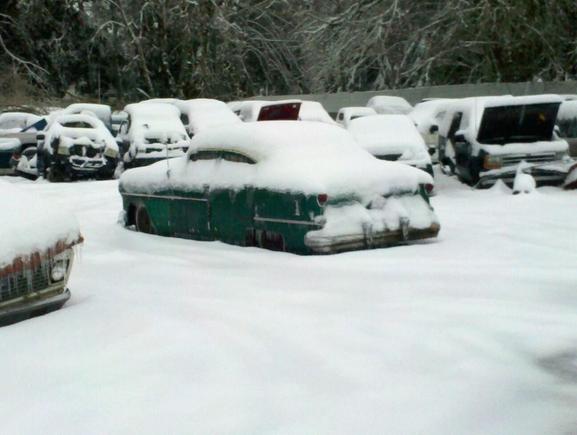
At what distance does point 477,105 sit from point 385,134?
2020mm

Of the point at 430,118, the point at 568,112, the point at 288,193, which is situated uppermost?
the point at 568,112

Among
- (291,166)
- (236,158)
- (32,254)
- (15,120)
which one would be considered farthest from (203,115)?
(32,254)

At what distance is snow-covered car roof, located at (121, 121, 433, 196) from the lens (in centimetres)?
988

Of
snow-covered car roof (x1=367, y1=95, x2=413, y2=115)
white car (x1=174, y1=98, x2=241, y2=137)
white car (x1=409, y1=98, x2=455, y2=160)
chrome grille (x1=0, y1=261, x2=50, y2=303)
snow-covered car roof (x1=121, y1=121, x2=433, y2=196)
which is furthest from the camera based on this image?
snow-covered car roof (x1=367, y1=95, x2=413, y2=115)

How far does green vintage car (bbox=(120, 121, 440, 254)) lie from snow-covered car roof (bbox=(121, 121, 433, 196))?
0.04 ft

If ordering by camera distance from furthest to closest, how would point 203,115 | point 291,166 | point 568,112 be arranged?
1. point 203,115
2. point 568,112
3. point 291,166

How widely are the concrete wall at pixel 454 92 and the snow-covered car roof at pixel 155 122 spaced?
12.1 meters

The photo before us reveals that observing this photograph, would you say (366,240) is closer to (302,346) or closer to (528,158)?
(302,346)

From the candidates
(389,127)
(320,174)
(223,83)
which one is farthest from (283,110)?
(223,83)

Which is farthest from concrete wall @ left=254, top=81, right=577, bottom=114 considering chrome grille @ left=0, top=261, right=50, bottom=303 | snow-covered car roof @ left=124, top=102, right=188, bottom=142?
chrome grille @ left=0, top=261, right=50, bottom=303

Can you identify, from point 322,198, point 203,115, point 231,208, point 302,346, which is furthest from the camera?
point 203,115

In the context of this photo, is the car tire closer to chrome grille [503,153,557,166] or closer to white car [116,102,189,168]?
chrome grille [503,153,557,166]

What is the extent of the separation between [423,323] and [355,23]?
26.7 m

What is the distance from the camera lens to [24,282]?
22.0 ft
